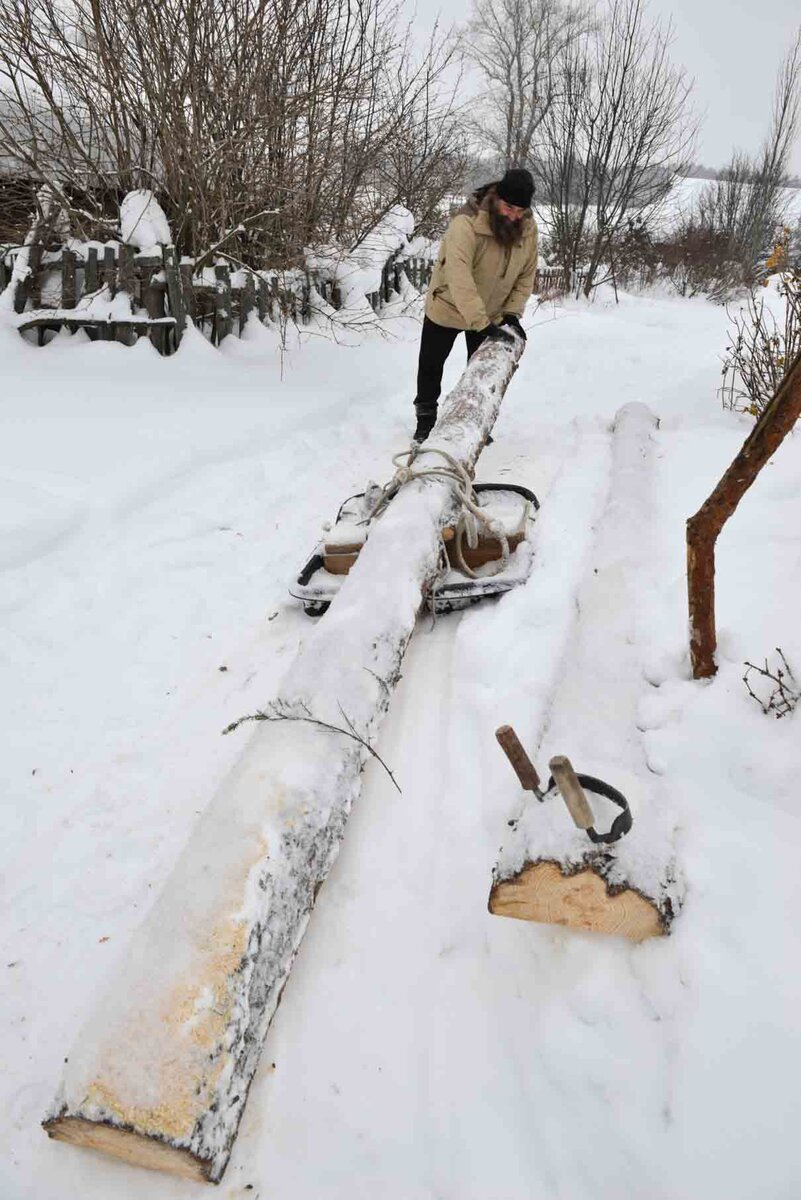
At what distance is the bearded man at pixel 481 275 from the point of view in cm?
368

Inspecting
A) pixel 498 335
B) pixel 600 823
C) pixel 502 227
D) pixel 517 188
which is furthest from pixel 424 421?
pixel 600 823

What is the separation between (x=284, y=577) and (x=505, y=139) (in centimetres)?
2809

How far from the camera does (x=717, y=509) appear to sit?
173 centimetres

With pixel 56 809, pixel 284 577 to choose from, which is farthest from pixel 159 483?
pixel 56 809

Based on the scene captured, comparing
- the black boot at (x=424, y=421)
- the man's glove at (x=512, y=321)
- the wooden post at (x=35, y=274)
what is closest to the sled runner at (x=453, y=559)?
the black boot at (x=424, y=421)

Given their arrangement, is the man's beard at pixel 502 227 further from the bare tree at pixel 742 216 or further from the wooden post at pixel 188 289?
the bare tree at pixel 742 216

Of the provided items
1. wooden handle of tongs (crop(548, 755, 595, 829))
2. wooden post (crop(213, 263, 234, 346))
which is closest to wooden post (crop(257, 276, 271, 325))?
wooden post (crop(213, 263, 234, 346))

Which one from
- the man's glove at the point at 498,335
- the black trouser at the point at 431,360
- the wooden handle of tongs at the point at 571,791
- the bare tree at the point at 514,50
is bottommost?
the wooden handle of tongs at the point at 571,791

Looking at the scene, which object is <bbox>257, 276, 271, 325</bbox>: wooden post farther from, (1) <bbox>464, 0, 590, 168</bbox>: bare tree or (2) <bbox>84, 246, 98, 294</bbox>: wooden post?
A: (1) <bbox>464, 0, 590, 168</bbox>: bare tree

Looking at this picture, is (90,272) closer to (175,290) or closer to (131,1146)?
(175,290)

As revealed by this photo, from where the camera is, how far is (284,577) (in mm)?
3064

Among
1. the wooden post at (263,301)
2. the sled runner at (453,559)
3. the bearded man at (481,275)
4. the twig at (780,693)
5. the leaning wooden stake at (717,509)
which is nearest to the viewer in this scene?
the leaning wooden stake at (717,509)

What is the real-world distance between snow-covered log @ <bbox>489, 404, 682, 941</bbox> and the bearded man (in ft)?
7.31

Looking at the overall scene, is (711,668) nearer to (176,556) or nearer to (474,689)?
(474,689)
